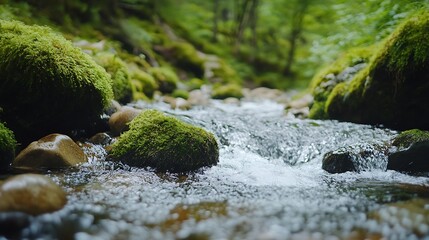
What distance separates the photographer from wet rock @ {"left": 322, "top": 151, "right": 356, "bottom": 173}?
166 inches

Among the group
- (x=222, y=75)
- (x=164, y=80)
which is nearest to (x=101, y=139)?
(x=164, y=80)

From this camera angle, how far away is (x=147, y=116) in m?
4.70

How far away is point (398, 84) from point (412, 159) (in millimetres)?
1851

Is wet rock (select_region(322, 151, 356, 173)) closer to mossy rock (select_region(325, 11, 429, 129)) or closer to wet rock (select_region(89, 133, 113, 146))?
mossy rock (select_region(325, 11, 429, 129))

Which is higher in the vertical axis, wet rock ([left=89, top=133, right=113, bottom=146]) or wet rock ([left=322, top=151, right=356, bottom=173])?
wet rock ([left=322, top=151, right=356, bottom=173])

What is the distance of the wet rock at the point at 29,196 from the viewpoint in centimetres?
247

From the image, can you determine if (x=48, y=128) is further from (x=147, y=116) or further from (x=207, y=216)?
(x=207, y=216)

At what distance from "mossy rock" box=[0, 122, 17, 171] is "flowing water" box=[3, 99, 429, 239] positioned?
57cm

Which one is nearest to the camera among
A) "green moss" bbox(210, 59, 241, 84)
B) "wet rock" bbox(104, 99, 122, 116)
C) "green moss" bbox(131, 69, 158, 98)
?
"wet rock" bbox(104, 99, 122, 116)

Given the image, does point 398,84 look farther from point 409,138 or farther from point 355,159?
point 355,159

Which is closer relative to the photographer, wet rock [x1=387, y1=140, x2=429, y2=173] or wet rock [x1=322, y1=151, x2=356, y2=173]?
wet rock [x1=387, y1=140, x2=429, y2=173]

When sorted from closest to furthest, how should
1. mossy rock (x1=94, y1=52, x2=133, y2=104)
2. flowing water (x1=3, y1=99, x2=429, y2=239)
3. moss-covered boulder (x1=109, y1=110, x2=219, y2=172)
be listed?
flowing water (x1=3, y1=99, x2=429, y2=239) → moss-covered boulder (x1=109, y1=110, x2=219, y2=172) → mossy rock (x1=94, y1=52, x2=133, y2=104)

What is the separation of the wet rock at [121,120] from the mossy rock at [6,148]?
1552mm

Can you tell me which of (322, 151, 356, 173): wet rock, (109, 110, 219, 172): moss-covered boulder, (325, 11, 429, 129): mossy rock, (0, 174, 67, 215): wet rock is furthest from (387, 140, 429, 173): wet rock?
(0, 174, 67, 215): wet rock
